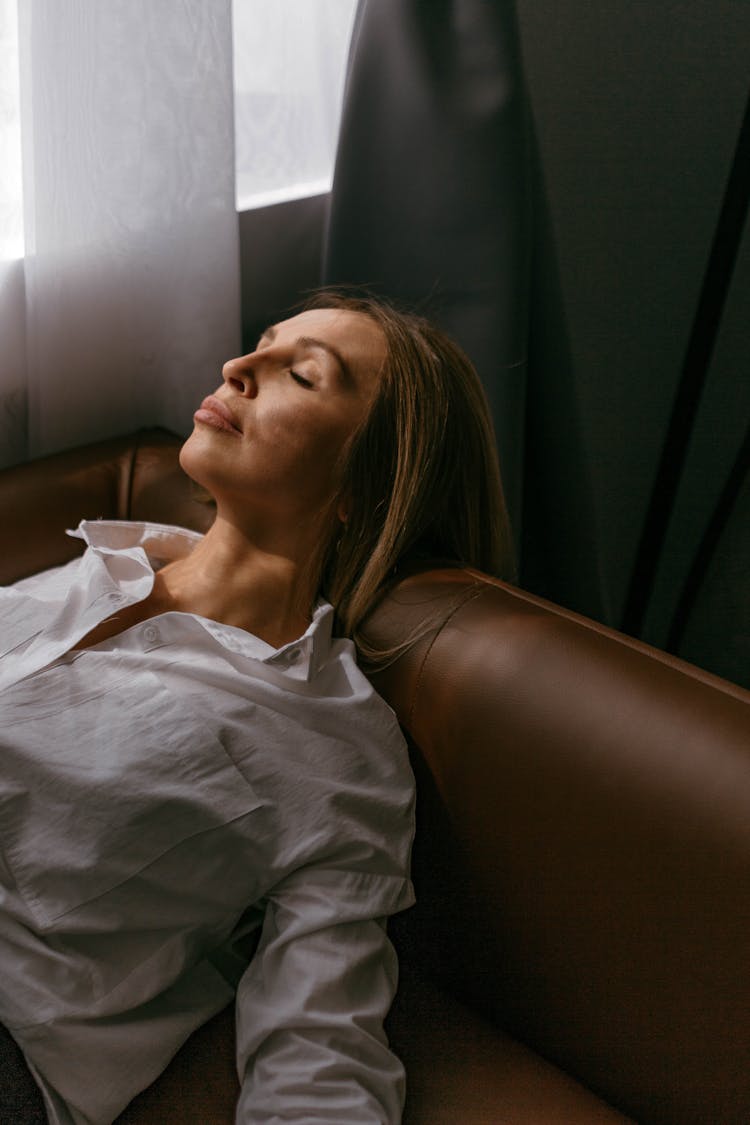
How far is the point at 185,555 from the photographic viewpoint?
1.33 metres

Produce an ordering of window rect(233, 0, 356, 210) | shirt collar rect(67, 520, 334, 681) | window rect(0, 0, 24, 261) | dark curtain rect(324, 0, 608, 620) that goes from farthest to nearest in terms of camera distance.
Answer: window rect(233, 0, 356, 210) → dark curtain rect(324, 0, 608, 620) → window rect(0, 0, 24, 261) → shirt collar rect(67, 520, 334, 681)

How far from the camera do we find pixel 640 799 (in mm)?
917

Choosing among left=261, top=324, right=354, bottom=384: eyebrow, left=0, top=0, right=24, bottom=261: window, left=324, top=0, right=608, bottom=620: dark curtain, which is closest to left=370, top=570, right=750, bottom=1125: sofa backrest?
left=261, top=324, right=354, bottom=384: eyebrow

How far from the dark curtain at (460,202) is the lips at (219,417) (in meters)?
0.53

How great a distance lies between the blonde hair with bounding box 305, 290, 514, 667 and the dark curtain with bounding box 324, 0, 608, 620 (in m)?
0.33

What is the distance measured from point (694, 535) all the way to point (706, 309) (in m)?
0.41

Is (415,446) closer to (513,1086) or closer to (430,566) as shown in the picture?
(430,566)

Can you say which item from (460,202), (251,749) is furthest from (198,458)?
(460,202)

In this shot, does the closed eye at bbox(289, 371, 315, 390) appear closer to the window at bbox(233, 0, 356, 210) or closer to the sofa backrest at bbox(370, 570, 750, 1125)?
the sofa backrest at bbox(370, 570, 750, 1125)

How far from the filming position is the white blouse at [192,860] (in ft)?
2.90

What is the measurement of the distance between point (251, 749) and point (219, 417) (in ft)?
1.14

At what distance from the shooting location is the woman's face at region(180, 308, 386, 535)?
3.64 ft

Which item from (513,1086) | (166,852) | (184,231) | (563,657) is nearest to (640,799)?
(563,657)

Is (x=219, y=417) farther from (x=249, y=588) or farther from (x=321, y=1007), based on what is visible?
(x=321, y=1007)
